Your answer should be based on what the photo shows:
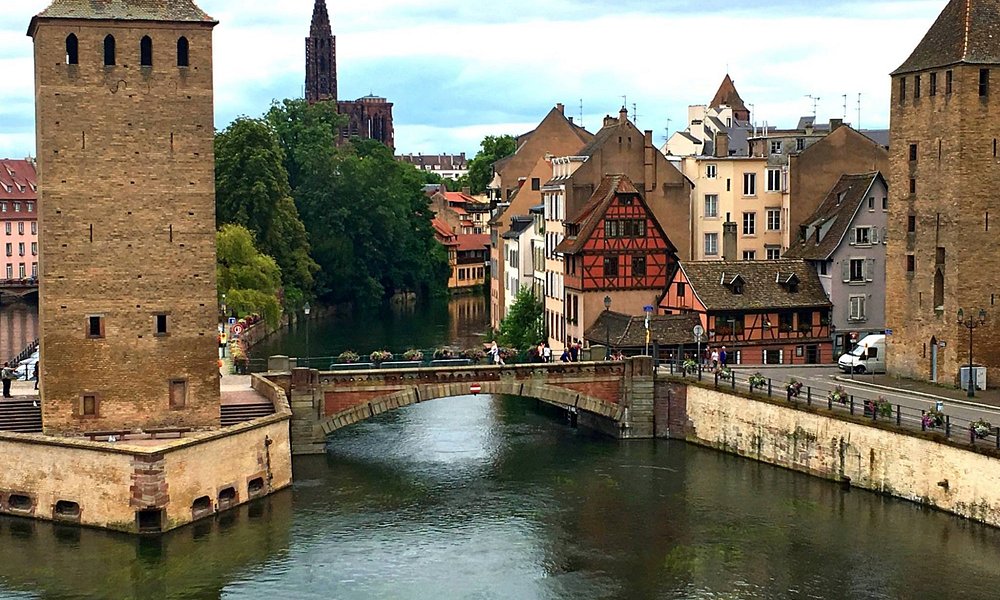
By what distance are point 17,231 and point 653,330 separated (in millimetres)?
86177

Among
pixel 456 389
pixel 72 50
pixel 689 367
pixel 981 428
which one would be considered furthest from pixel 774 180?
pixel 72 50

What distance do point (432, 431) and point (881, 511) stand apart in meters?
20.6

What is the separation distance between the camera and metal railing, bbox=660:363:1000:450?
147 ft

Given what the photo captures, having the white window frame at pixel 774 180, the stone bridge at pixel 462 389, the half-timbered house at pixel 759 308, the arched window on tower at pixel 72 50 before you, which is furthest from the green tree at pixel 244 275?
the arched window on tower at pixel 72 50

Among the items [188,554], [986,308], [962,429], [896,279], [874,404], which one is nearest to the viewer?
[188,554]

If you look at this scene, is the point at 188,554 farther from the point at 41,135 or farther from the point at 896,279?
the point at 896,279

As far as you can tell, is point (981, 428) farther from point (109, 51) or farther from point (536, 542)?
point (109, 51)

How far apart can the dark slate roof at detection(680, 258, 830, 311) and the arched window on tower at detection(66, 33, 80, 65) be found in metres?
27.9

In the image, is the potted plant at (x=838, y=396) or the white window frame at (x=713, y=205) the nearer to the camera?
the potted plant at (x=838, y=396)

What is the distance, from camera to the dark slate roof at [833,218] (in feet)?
222

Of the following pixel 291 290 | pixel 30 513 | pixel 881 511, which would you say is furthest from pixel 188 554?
pixel 291 290

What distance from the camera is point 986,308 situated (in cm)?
5525

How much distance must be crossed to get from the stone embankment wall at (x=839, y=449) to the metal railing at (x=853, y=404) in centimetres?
41

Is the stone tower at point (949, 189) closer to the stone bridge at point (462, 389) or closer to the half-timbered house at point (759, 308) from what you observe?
the half-timbered house at point (759, 308)
